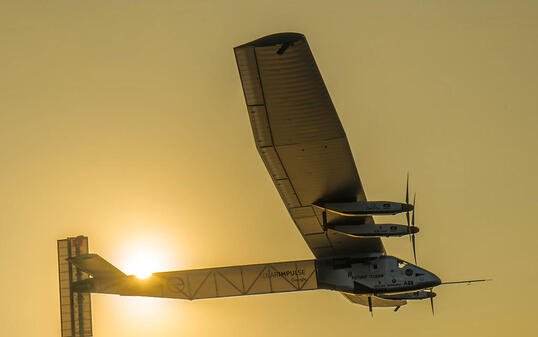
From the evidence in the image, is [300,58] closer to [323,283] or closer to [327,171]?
[327,171]

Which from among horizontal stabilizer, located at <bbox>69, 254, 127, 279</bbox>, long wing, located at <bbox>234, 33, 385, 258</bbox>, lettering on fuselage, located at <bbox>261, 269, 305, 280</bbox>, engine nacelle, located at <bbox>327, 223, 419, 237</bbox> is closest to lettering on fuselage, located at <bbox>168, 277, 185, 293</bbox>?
horizontal stabilizer, located at <bbox>69, 254, 127, 279</bbox>

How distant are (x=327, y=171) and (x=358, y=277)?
4093 millimetres

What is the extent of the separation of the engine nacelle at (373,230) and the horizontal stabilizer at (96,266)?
228 inches

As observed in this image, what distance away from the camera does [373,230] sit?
43.5 feet

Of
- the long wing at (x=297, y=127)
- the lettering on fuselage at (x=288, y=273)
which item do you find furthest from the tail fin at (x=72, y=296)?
the long wing at (x=297, y=127)

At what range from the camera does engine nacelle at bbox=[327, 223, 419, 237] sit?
42.8 feet

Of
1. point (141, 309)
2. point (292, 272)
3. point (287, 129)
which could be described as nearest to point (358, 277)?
point (292, 272)

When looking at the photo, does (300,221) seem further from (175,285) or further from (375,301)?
(375,301)

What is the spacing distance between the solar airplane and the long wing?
0.02 m

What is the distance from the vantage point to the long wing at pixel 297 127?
910 centimetres

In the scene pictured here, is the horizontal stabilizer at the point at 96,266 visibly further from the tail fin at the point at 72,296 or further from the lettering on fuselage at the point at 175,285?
the lettering on fuselage at the point at 175,285

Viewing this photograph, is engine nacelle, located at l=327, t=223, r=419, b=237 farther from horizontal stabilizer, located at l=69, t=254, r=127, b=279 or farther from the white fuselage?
horizontal stabilizer, located at l=69, t=254, r=127, b=279

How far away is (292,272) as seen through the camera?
15016 millimetres

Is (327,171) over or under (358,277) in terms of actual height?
over
